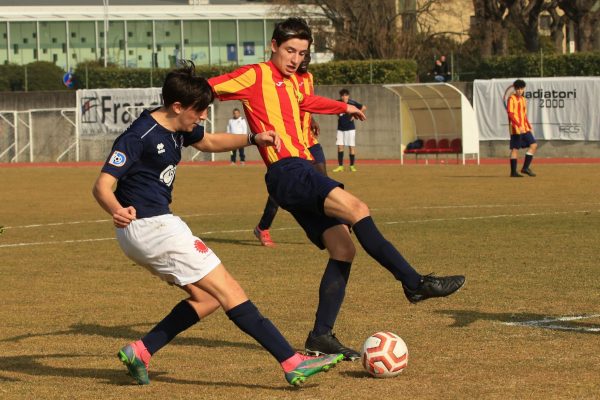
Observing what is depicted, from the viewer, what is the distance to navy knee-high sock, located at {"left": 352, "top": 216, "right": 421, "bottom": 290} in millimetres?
7578

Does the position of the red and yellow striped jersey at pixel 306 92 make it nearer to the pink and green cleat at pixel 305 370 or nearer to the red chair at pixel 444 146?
the pink and green cleat at pixel 305 370

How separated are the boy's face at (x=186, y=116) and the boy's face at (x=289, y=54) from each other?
1305 mm

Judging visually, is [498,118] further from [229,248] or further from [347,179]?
[229,248]

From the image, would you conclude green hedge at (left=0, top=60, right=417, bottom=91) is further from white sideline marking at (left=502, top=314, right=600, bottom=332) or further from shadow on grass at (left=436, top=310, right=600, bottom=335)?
white sideline marking at (left=502, top=314, right=600, bottom=332)

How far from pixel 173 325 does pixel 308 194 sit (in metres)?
1.18

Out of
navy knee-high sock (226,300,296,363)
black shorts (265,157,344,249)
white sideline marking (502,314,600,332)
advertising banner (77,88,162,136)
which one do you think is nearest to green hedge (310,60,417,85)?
advertising banner (77,88,162,136)

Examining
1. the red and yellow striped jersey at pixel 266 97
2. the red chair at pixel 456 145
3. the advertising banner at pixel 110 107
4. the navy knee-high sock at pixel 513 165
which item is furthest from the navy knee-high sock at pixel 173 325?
the advertising banner at pixel 110 107

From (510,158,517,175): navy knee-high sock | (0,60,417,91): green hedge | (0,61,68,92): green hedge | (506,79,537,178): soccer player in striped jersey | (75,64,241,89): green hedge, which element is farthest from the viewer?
(0,61,68,92): green hedge

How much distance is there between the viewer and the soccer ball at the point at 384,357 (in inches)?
282

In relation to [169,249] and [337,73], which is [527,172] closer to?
[337,73]

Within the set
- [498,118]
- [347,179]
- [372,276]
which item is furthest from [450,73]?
[372,276]

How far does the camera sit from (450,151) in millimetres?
36594

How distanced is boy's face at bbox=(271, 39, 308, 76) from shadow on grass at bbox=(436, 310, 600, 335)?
2271 mm

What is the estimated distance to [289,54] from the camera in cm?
830
